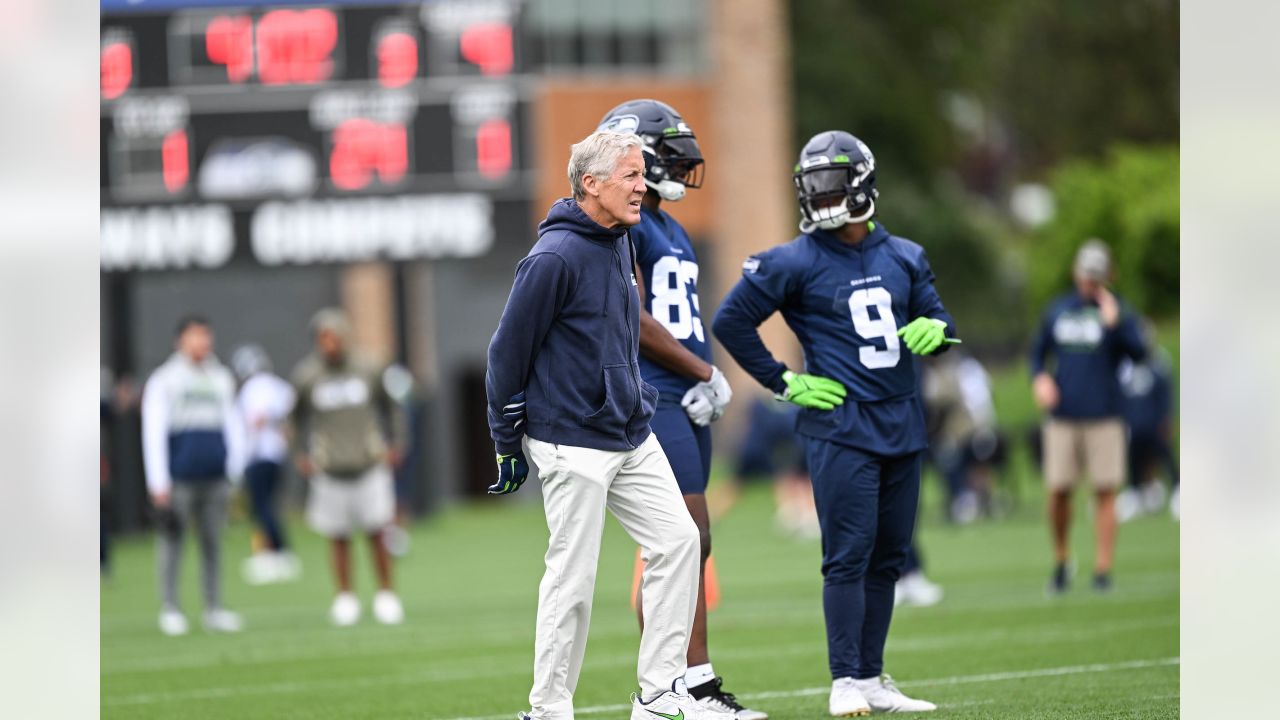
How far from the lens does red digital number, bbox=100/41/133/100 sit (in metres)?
20.2

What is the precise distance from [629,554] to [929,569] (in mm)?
4330

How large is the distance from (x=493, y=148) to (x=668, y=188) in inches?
555

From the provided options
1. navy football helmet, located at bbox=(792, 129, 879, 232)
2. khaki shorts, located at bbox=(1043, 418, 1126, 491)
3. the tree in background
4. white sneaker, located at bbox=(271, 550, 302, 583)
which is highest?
the tree in background

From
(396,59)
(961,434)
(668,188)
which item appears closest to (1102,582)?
(668,188)

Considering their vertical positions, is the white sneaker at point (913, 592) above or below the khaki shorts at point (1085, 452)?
below

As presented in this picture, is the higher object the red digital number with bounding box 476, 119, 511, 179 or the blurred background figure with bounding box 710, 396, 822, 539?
the red digital number with bounding box 476, 119, 511, 179

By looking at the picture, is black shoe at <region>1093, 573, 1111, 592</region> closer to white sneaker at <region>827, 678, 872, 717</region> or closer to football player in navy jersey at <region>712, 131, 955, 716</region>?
football player in navy jersey at <region>712, 131, 955, 716</region>

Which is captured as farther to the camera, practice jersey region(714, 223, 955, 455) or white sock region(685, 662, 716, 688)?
practice jersey region(714, 223, 955, 455)

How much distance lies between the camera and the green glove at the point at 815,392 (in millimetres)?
6824

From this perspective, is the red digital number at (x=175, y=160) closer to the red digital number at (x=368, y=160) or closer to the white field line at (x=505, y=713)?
the red digital number at (x=368, y=160)

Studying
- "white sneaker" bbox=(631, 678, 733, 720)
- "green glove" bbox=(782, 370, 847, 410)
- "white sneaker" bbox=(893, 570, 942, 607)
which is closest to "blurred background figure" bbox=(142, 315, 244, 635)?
"white sneaker" bbox=(893, 570, 942, 607)

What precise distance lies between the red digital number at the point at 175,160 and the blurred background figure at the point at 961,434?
28.6 ft

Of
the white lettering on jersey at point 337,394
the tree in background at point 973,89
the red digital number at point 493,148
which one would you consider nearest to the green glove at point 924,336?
the white lettering on jersey at point 337,394
